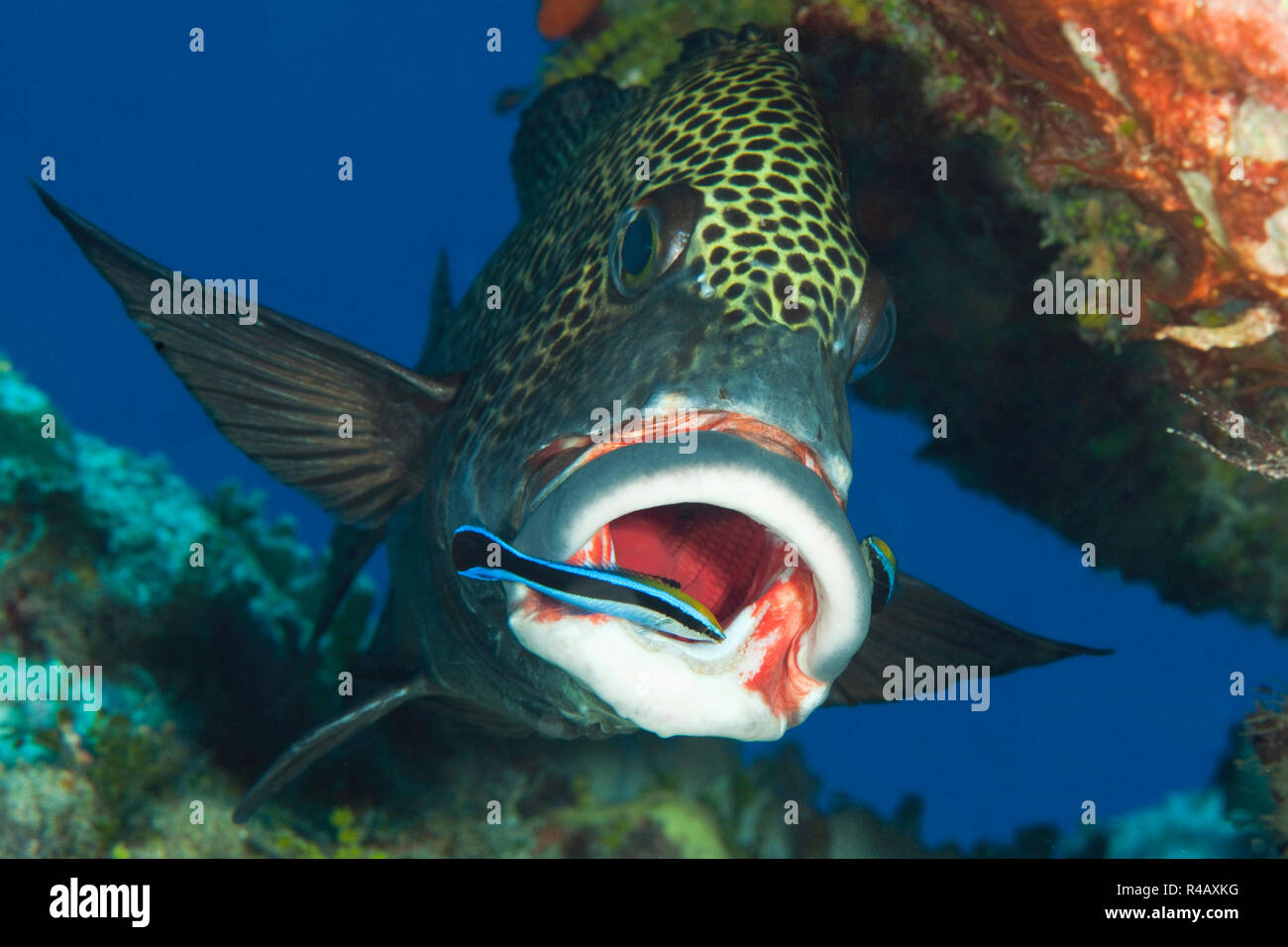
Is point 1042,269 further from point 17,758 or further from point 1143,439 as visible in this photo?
point 17,758

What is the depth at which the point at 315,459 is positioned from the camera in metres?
3.65

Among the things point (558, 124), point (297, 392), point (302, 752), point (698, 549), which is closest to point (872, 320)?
point (698, 549)

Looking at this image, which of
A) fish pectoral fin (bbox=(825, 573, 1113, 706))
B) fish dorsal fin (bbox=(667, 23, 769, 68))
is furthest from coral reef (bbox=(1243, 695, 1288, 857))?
fish dorsal fin (bbox=(667, 23, 769, 68))

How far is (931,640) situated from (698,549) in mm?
1740

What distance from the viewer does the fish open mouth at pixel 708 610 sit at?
191 centimetres

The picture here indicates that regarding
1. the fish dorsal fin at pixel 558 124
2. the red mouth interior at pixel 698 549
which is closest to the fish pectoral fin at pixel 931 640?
the red mouth interior at pixel 698 549

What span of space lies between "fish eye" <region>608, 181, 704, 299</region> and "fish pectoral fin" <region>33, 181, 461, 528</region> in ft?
3.60

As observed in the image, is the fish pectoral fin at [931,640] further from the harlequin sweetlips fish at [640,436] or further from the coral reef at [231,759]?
the coral reef at [231,759]

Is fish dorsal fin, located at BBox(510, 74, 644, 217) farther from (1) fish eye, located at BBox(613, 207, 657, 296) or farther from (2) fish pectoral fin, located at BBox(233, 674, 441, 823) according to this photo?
(2) fish pectoral fin, located at BBox(233, 674, 441, 823)

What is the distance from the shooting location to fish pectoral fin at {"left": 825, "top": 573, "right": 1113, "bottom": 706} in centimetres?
380
